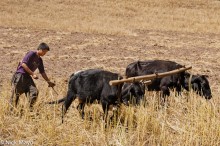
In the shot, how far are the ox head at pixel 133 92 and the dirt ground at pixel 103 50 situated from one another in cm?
434

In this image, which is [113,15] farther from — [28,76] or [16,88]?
[16,88]

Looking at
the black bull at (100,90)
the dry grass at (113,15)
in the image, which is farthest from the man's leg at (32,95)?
the dry grass at (113,15)

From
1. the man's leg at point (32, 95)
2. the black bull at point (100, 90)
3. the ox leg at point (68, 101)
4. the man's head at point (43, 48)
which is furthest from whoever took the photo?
the man's leg at point (32, 95)

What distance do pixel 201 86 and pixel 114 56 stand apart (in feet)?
27.4

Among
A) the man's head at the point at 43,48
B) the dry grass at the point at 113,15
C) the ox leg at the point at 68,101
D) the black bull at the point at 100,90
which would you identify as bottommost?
the ox leg at the point at 68,101

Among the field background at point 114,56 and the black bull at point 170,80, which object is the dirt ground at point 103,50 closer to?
the field background at point 114,56

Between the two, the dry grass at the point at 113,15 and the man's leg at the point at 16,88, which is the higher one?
the dry grass at the point at 113,15

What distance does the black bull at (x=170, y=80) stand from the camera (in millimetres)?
9320

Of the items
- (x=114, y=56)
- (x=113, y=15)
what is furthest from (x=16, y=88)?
(x=113, y=15)

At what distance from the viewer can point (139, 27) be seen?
31125 millimetres

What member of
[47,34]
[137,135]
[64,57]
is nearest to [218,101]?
[137,135]

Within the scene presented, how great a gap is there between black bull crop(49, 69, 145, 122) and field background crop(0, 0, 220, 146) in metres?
0.31

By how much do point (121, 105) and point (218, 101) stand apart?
2870 mm

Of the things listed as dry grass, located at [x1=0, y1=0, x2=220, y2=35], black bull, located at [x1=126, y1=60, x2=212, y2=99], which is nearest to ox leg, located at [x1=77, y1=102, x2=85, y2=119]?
black bull, located at [x1=126, y1=60, x2=212, y2=99]
